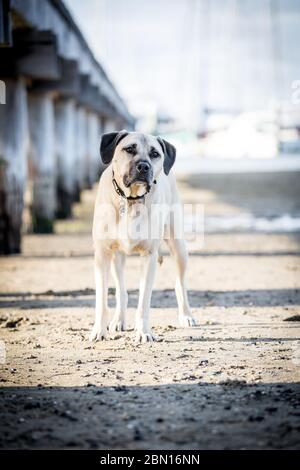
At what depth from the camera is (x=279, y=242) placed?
13.8 metres

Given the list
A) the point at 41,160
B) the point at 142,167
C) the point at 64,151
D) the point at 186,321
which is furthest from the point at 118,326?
the point at 64,151

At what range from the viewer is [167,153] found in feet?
22.9

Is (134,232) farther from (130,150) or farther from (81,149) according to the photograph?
(81,149)

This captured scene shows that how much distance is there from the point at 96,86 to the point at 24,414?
19407 millimetres

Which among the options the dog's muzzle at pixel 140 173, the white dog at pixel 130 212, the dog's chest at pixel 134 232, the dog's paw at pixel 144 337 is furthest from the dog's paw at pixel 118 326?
the dog's muzzle at pixel 140 173

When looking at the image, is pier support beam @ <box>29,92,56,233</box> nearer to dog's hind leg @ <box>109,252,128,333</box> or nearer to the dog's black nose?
dog's hind leg @ <box>109,252,128,333</box>

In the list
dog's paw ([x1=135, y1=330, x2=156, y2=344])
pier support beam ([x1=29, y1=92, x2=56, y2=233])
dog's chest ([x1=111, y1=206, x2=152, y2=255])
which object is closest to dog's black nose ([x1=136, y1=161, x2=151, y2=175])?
dog's chest ([x1=111, y1=206, x2=152, y2=255])

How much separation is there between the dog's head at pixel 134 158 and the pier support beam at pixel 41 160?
368 inches

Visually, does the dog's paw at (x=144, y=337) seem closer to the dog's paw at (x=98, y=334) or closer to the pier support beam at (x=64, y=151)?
the dog's paw at (x=98, y=334)

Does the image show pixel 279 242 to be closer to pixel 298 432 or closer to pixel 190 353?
pixel 190 353

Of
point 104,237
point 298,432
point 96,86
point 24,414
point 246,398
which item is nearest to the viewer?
point 298,432

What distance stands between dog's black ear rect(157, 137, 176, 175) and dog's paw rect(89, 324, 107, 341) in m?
1.35

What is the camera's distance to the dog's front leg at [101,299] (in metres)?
6.61

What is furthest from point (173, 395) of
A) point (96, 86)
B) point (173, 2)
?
point (173, 2)
